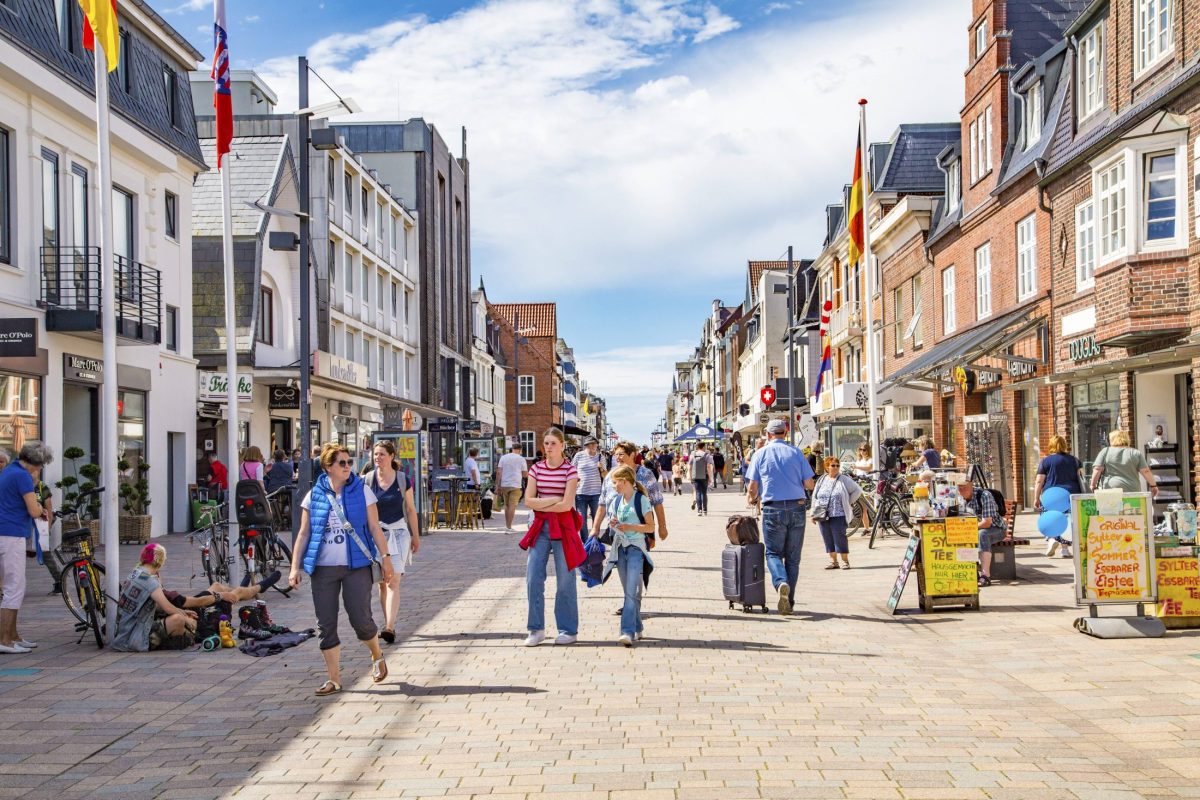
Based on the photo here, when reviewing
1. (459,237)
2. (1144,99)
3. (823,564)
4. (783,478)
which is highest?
(459,237)

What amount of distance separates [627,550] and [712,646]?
109 cm

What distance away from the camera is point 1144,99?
17094 millimetres

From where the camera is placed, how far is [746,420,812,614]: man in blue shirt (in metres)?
11.4

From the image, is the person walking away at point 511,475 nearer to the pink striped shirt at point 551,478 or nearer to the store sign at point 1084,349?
the store sign at point 1084,349

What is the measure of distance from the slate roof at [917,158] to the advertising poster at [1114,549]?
82.7 ft

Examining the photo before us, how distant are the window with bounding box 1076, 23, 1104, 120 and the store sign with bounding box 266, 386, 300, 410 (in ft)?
68.3

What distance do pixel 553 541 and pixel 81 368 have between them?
13040mm

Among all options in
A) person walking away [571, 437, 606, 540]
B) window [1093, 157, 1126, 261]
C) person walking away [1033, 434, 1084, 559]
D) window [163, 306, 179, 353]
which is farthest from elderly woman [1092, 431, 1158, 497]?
window [163, 306, 179, 353]

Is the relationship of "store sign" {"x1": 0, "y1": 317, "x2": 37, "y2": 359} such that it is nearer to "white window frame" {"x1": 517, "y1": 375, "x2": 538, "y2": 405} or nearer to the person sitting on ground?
the person sitting on ground

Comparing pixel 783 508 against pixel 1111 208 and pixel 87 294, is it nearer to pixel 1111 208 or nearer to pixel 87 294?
pixel 1111 208

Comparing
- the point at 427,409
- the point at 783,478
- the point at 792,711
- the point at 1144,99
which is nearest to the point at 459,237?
the point at 427,409

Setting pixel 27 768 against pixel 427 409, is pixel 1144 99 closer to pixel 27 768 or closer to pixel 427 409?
pixel 27 768

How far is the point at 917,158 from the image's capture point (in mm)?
34188

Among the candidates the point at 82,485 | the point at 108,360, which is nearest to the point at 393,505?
the point at 108,360
